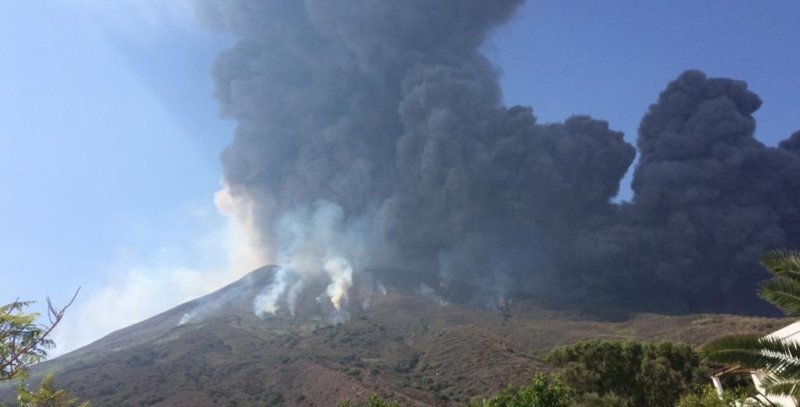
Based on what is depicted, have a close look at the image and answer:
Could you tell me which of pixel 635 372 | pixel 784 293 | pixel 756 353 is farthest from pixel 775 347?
pixel 635 372

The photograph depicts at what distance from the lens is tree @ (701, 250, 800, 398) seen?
9703 mm

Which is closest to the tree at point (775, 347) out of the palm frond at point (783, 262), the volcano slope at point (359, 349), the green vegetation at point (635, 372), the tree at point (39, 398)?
the palm frond at point (783, 262)

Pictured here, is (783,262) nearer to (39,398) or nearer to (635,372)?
(39,398)

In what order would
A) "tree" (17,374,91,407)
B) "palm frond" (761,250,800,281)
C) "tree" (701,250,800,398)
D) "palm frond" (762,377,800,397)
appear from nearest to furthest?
"palm frond" (762,377,800,397) → "tree" (701,250,800,398) → "palm frond" (761,250,800,281) → "tree" (17,374,91,407)

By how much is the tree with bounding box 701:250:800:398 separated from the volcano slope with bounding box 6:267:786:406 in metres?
36.1

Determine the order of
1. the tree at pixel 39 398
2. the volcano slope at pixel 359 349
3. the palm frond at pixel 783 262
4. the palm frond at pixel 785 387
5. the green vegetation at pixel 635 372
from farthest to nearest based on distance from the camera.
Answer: the volcano slope at pixel 359 349 → the green vegetation at pixel 635 372 → the tree at pixel 39 398 → the palm frond at pixel 783 262 → the palm frond at pixel 785 387

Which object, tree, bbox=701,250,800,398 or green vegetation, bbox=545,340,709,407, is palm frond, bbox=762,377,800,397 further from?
green vegetation, bbox=545,340,709,407

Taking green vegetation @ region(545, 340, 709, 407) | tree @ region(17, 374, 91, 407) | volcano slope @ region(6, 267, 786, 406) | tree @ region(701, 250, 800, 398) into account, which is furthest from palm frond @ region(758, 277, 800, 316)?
volcano slope @ region(6, 267, 786, 406)

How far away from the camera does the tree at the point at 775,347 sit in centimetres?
970

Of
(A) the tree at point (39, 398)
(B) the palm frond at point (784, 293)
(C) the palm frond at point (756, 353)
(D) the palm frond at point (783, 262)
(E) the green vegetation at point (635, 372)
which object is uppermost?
(A) the tree at point (39, 398)

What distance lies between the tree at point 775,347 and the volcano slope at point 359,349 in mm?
36128

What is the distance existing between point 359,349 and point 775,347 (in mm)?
61425

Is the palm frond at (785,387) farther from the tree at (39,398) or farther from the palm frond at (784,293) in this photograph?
the tree at (39,398)

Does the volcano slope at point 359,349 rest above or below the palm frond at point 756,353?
above
